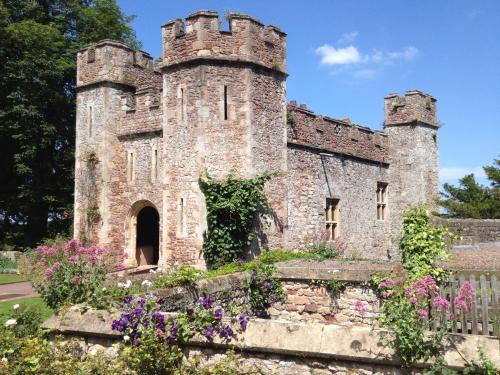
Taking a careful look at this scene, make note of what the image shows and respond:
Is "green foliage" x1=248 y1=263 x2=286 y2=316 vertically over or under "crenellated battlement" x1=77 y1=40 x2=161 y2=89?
under

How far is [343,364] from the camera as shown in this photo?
4809mm

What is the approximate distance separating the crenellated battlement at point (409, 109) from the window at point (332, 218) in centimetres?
511

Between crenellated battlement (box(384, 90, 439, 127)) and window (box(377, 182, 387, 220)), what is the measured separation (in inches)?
97.1

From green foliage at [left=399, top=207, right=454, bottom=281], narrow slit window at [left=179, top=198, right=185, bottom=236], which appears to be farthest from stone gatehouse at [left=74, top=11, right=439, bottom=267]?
green foliage at [left=399, top=207, right=454, bottom=281]

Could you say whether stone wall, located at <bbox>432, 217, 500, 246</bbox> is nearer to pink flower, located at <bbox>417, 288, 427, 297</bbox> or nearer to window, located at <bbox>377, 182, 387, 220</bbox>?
window, located at <bbox>377, 182, 387, 220</bbox>

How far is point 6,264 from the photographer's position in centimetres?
1964

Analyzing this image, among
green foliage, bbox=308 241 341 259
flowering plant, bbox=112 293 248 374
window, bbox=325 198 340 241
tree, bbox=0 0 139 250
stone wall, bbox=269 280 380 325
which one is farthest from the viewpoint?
tree, bbox=0 0 139 250

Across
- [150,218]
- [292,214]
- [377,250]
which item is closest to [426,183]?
[377,250]

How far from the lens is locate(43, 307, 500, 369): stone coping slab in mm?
4324


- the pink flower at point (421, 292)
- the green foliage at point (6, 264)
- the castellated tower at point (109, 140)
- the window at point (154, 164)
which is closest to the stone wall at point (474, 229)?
the window at point (154, 164)

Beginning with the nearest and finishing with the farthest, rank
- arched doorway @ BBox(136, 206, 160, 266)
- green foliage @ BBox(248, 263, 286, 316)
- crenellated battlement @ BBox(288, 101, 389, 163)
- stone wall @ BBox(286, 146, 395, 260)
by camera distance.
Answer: green foliage @ BBox(248, 263, 286, 316) → stone wall @ BBox(286, 146, 395, 260) → crenellated battlement @ BBox(288, 101, 389, 163) → arched doorway @ BBox(136, 206, 160, 266)

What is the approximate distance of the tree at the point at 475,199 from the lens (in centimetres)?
1736

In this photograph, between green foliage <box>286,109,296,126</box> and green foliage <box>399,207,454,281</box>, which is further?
green foliage <box>286,109,296,126</box>

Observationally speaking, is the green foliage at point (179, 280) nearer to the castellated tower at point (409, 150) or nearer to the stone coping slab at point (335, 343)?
the stone coping slab at point (335, 343)
